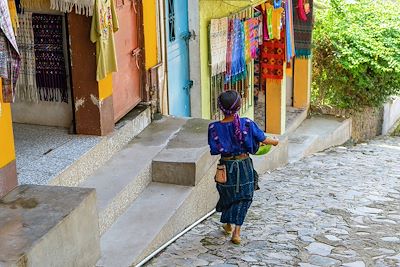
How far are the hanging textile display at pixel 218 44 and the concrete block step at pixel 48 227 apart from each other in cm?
577

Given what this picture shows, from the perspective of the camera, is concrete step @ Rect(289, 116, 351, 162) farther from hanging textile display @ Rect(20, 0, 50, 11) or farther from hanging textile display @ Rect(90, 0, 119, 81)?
hanging textile display @ Rect(20, 0, 50, 11)

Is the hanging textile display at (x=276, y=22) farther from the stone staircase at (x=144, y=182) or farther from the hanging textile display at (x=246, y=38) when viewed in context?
the stone staircase at (x=144, y=182)

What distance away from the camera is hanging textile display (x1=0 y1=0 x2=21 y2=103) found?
5184 mm

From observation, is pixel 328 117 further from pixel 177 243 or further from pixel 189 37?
pixel 177 243

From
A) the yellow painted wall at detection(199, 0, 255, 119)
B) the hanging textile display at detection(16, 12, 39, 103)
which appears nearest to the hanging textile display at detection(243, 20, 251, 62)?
the yellow painted wall at detection(199, 0, 255, 119)

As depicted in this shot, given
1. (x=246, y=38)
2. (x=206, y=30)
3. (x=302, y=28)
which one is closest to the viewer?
(x=206, y=30)

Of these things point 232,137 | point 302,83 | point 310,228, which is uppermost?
point 232,137

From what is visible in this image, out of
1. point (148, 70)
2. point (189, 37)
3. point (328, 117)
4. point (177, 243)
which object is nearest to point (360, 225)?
point (177, 243)

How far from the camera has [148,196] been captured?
7.31 m

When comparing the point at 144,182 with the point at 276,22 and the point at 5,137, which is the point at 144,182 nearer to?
the point at 5,137

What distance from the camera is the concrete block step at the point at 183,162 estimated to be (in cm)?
757

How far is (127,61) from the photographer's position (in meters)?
8.69

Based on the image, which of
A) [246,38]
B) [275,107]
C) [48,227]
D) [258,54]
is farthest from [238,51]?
[48,227]

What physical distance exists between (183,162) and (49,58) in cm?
193
